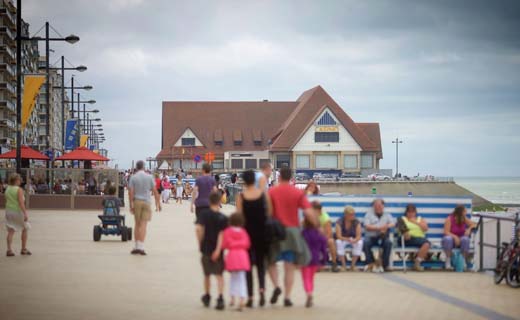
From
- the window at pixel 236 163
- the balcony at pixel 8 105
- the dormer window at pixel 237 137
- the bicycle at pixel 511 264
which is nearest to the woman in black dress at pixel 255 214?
the bicycle at pixel 511 264

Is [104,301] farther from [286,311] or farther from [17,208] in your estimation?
[17,208]

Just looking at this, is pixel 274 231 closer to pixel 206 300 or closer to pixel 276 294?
pixel 276 294

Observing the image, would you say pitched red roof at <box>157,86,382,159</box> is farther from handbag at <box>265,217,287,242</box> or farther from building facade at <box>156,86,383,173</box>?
handbag at <box>265,217,287,242</box>

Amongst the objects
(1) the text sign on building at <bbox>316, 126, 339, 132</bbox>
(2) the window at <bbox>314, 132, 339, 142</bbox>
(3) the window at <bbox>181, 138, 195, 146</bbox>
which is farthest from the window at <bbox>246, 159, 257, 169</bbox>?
(1) the text sign on building at <bbox>316, 126, 339, 132</bbox>

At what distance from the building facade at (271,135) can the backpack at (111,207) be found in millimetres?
79731

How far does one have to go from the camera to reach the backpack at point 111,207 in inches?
859

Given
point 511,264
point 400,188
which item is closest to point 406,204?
point 511,264

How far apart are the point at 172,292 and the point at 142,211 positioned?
5.56m

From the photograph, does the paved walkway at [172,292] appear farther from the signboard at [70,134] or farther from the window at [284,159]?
the window at [284,159]

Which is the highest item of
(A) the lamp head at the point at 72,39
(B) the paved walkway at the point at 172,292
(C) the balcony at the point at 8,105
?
(C) the balcony at the point at 8,105

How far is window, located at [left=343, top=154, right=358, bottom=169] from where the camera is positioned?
344 feet

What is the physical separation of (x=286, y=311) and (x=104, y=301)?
98.0 inches

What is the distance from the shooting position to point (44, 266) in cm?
1589

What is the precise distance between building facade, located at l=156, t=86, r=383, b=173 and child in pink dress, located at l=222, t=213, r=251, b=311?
91.1 meters
